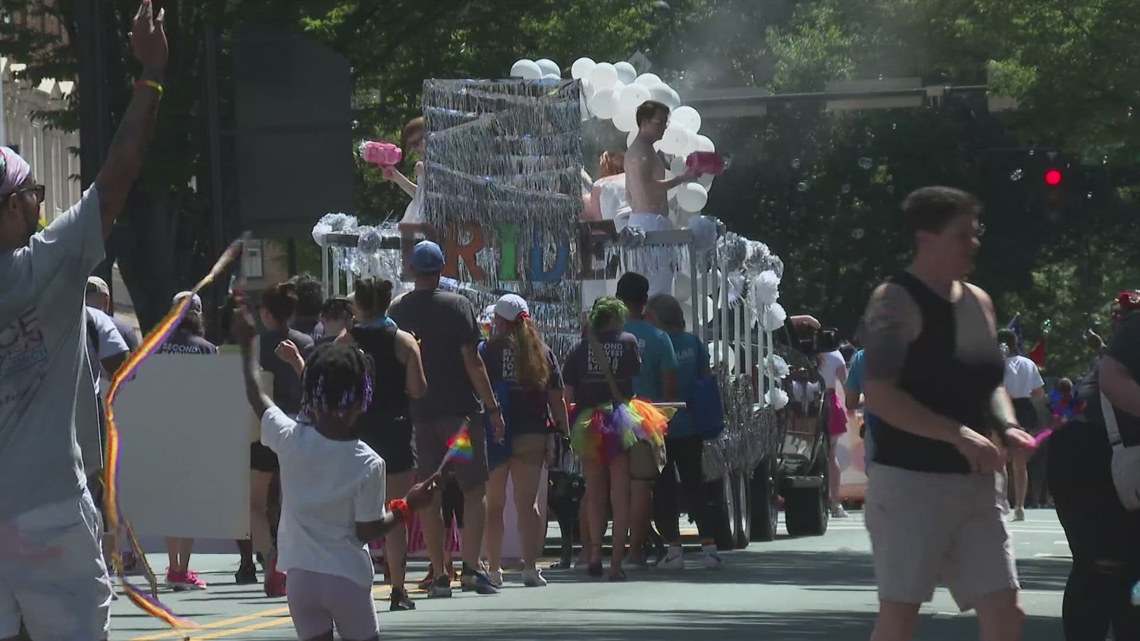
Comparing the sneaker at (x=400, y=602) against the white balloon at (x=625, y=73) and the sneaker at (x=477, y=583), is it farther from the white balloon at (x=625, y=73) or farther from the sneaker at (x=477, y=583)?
the white balloon at (x=625, y=73)

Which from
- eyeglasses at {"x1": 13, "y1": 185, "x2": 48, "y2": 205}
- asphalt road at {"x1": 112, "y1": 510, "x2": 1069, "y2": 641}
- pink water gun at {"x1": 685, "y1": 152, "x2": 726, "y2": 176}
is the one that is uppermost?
pink water gun at {"x1": 685, "y1": 152, "x2": 726, "y2": 176}

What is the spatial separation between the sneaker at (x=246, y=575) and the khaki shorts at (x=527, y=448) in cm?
179

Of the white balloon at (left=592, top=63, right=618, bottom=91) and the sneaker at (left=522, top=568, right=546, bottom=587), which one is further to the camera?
the white balloon at (left=592, top=63, right=618, bottom=91)

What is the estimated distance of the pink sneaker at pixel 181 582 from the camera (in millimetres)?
14117

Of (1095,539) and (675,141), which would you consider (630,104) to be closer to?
(675,141)

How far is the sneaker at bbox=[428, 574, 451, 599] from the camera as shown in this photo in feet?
42.7

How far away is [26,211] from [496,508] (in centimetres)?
873

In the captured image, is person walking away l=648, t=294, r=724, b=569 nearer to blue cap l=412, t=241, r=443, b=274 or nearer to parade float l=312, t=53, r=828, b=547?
parade float l=312, t=53, r=828, b=547

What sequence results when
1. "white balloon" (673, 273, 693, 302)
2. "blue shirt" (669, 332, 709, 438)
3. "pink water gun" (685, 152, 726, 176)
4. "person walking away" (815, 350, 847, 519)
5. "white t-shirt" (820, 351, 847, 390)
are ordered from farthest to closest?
"white t-shirt" (820, 351, 847, 390), "person walking away" (815, 350, 847, 519), "pink water gun" (685, 152, 726, 176), "white balloon" (673, 273, 693, 302), "blue shirt" (669, 332, 709, 438)

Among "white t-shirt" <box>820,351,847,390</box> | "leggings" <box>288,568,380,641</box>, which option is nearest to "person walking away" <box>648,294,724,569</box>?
"white t-shirt" <box>820,351,847,390</box>

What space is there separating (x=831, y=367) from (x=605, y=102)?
16.0ft

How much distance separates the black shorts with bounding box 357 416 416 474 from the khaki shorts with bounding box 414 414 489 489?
0.52 metres

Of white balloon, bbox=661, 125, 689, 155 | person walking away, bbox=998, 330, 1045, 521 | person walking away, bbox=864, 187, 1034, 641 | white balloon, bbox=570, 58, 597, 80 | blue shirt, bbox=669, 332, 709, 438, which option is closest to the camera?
person walking away, bbox=864, 187, 1034, 641

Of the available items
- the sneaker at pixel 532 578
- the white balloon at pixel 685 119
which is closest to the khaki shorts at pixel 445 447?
the sneaker at pixel 532 578
